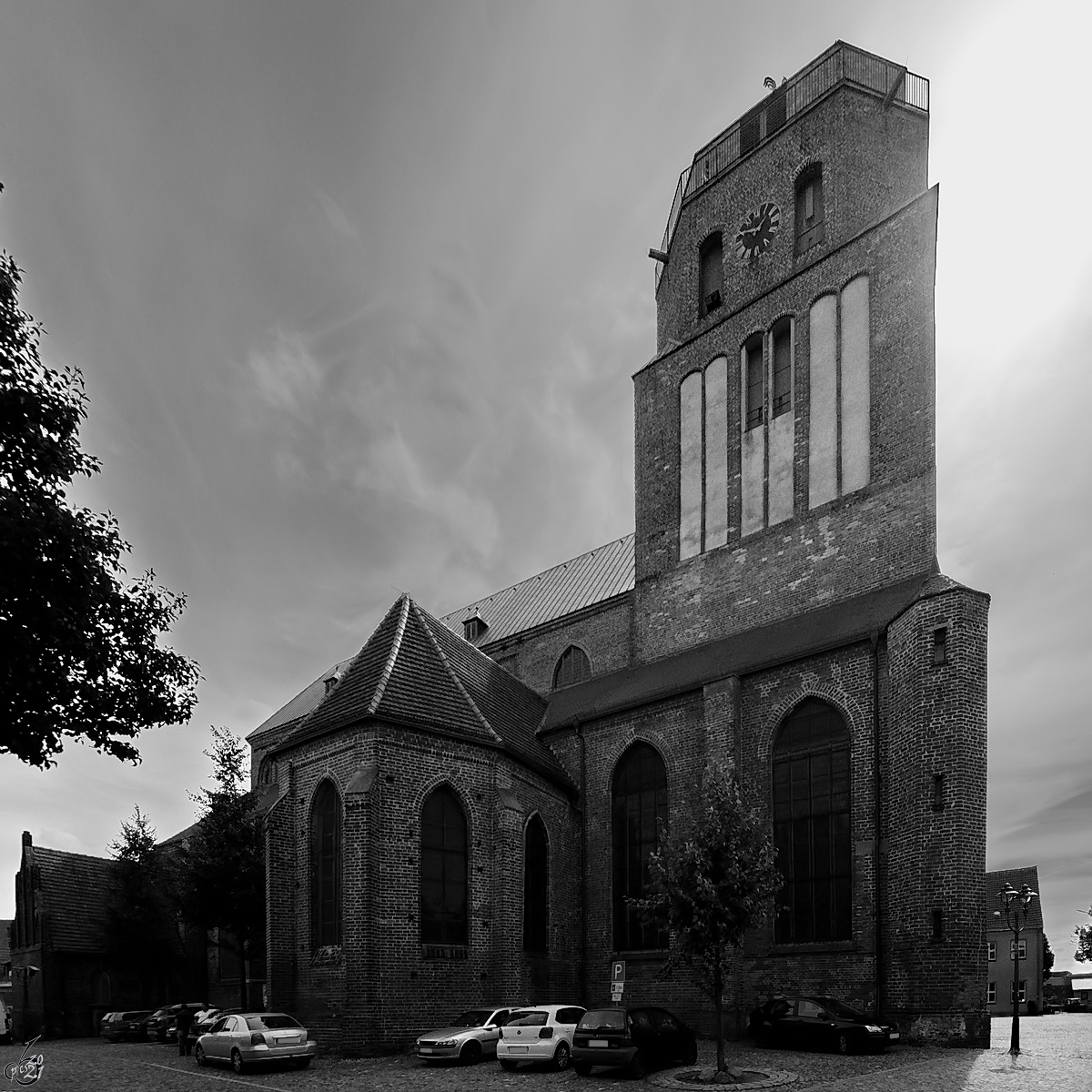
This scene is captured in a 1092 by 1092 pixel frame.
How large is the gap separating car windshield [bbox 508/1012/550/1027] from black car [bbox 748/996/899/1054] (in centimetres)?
469

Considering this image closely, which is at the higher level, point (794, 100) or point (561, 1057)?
point (794, 100)

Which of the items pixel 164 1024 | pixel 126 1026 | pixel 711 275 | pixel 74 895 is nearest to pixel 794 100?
pixel 711 275

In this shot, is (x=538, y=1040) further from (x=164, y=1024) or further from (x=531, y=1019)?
(x=164, y=1024)

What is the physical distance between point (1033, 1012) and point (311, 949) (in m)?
42.5

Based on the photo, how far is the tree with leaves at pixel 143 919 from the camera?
40.4 meters

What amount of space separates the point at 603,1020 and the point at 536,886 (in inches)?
359

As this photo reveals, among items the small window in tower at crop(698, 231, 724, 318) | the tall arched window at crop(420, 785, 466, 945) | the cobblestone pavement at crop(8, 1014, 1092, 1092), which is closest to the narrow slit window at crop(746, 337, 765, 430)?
the small window in tower at crop(698, 231, 724, 318)

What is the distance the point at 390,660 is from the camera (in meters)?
27.4

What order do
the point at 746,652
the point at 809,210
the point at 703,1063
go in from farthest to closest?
1. the point at 809,210
2. the point at 746,652
3. the point at 703,1063

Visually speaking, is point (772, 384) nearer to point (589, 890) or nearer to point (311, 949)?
point (589, 890)

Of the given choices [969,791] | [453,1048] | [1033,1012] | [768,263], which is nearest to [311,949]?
[453,1048]

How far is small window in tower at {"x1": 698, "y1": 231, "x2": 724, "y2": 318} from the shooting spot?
33.2m

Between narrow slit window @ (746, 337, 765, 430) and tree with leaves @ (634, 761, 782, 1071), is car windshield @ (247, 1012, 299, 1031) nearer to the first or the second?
tree with leaves @ (634, 761, 782, 1071)

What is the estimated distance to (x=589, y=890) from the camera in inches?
1146
